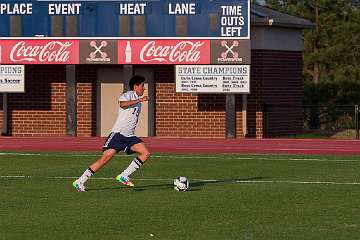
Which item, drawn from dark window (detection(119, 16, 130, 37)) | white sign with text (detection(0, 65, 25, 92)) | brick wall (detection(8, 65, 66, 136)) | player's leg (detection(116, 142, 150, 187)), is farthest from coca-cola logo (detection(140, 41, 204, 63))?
player's leg (detection(116, 142, 150, 187))

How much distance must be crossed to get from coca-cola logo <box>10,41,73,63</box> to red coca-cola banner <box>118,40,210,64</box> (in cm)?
183

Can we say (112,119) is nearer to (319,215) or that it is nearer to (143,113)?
(143,113)

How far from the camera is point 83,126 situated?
39875mm

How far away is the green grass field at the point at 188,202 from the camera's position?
13625 millimetres

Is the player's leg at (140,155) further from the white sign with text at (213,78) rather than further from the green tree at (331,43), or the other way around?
the green tree at (331,43)

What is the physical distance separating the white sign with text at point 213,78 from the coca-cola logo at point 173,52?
0.35 m

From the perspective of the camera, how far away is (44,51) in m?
37.9

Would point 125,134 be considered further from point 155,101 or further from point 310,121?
point 310,121

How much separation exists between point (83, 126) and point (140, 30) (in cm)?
444

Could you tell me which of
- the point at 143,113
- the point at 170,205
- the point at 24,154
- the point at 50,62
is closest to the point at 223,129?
the point at 143,113

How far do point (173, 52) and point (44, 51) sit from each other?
4.17 meters

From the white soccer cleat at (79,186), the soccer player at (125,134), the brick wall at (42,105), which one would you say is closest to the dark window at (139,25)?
the brick wall at (42,105)

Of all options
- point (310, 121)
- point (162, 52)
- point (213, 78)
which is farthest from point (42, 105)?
point (310, 121)

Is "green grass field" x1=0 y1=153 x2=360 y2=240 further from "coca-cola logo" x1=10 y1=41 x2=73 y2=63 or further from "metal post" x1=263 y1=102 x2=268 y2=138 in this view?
"metal post" x1=263 y1=102 x2=268 y2=138
